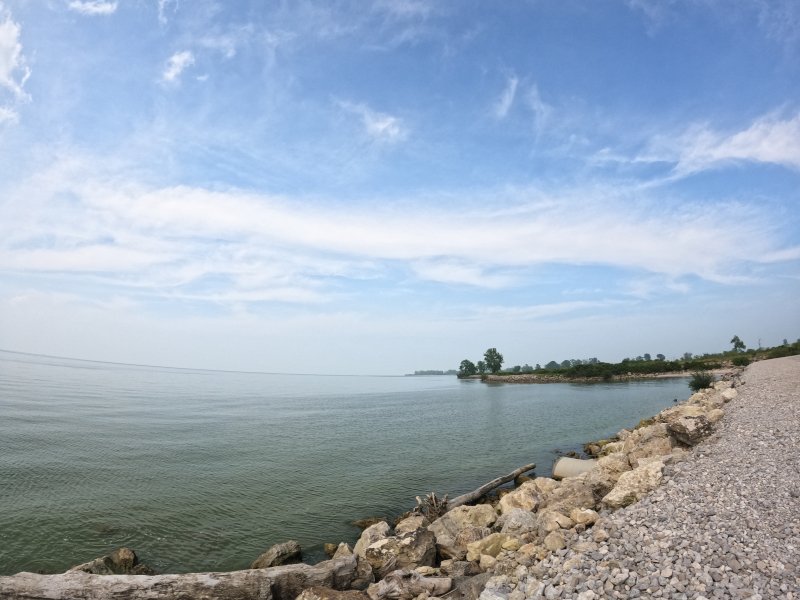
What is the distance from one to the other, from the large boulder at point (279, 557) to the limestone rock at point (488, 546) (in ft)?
18.8

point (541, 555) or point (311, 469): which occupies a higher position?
point (541, 555)

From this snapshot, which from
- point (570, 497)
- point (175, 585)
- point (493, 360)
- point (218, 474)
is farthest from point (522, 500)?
point (493, 360)

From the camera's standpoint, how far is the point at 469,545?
11078 mm

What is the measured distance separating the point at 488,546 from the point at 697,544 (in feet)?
15.4

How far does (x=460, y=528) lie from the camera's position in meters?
13.8

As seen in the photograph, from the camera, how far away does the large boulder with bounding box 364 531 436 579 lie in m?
11.2

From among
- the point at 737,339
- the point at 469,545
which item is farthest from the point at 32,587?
the point at 737,339

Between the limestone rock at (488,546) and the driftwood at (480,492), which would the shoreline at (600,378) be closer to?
the driftwood at (480,492)

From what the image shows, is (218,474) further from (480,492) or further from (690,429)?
(690,429)

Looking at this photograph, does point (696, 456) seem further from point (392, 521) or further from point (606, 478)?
point (392, 521)

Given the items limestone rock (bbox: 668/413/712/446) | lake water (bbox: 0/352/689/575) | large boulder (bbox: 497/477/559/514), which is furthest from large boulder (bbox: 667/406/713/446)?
lake water (bbox: 0/352/689/575)

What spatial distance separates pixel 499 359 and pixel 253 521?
185147 mm

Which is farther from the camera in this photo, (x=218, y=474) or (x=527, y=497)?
(x=218, y=474)

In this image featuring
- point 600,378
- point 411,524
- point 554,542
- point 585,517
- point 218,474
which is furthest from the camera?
point 600,378
